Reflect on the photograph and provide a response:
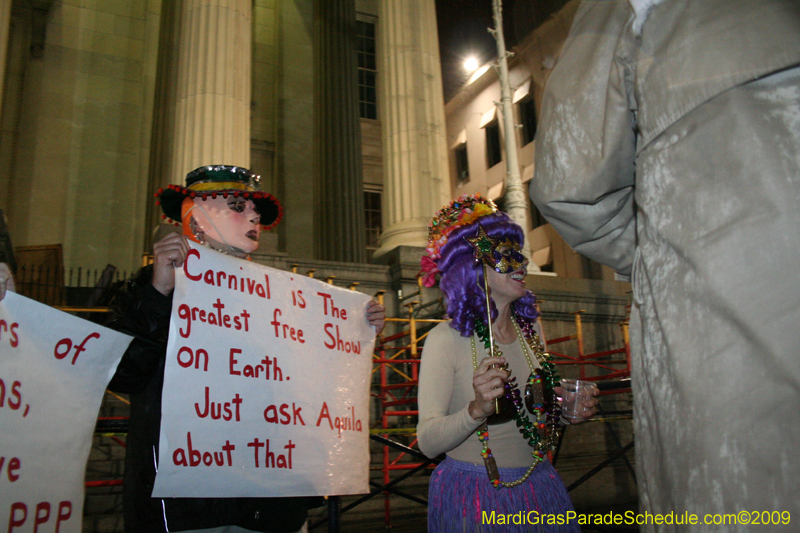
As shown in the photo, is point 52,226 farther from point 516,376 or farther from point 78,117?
point 516,376

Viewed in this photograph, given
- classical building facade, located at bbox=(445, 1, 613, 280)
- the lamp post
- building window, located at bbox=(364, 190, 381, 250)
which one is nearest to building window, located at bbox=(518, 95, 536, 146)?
classical building facade, located at bbox=(445, 1, 613, 280)

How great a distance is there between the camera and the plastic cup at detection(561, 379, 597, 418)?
8.20 feet

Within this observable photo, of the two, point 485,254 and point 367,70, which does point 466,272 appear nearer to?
point 485,254

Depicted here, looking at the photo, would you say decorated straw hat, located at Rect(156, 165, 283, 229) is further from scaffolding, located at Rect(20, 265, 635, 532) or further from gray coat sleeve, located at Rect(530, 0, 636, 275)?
scaffolding, located at Rect(20, 265, 635, 532)

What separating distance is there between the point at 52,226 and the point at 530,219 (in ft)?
69.2

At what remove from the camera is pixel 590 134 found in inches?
55.4

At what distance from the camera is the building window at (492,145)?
102ft

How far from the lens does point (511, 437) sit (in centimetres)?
245

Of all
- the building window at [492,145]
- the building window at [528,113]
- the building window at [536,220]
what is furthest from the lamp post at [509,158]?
the building window at [492,145]

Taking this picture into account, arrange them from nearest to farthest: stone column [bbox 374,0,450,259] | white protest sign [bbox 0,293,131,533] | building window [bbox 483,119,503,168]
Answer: white protest sign [bbox 0,293,131,533] → stone column [bbox 374,0,450,259] → building window [bbox 483,119,503,168]

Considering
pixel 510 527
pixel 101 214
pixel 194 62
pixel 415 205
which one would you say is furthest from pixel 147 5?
pixel 510 527

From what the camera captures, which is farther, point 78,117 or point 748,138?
point 78,117

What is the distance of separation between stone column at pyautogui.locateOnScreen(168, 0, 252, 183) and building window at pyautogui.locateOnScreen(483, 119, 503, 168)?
21922mm

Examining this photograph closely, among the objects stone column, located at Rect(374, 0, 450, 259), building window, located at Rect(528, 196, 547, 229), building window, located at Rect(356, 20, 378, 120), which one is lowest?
stone column, located at Rect(374, 0, 450, 259)
